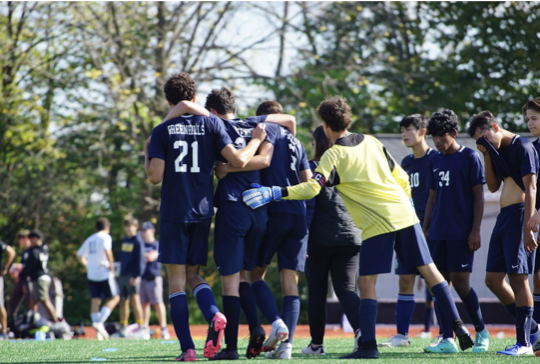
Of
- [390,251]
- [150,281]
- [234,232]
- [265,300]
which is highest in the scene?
[234,232]

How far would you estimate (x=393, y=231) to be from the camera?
4711 mm

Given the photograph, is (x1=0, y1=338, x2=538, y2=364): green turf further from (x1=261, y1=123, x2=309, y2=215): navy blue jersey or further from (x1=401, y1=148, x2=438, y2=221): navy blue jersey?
(x1=401, y1=148, x2=438, y2=221): navy blue jersey

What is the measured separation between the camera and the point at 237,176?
5.04 m

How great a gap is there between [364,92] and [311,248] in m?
14.8

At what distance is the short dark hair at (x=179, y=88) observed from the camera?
4.98m

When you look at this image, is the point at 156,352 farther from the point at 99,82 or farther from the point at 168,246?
the point at 99,82

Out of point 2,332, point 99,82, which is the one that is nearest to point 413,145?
point 2,332

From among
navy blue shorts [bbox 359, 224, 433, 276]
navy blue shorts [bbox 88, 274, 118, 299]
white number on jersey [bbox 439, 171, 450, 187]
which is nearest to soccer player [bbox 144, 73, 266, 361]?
navy blue shorts [bbox 359, 224, 433, 276]

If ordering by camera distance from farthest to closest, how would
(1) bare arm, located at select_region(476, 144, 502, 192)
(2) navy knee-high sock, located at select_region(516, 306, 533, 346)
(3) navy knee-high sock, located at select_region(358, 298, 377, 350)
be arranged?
(1) bare arm, located at select_region(476, 144, 502, 192) < (2) navy knee-high sock, located at select_region(516, 306, 533, 346) < (3) navy knee-high sock, located at select_region(358, 298, 377, 350)

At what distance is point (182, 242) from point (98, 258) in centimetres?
638

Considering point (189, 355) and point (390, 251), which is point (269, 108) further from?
point (189, 355)

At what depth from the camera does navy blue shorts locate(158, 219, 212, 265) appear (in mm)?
4719

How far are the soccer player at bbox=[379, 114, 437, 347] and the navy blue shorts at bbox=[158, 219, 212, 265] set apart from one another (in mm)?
2304

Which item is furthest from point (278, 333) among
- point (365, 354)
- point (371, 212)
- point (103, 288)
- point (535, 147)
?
point (103, 288)
